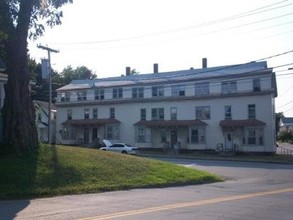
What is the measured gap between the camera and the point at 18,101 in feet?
68.6

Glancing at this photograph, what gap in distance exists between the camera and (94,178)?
19.0 metres

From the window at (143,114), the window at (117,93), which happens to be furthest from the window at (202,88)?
the window at (117,93)

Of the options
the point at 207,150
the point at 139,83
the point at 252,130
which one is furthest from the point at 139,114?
the point at 252,130

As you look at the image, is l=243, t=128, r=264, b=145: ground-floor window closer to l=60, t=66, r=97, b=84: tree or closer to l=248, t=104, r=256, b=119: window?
l=248, t=104, r=256, b=119: window

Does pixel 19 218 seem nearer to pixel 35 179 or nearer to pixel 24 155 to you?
pixel 35 179

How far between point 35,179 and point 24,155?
10.8ft

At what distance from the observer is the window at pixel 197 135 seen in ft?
183

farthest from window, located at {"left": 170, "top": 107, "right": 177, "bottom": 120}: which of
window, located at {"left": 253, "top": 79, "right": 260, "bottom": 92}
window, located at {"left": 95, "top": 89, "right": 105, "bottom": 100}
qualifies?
window, located at {"left": 95, "top": 89, "right": 105, "bottom": 100}

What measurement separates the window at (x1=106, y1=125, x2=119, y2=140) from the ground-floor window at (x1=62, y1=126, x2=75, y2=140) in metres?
5.99

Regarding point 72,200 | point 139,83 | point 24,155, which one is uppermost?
point 139,83

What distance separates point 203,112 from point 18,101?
3705 cm

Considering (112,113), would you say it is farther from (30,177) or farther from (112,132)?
(30,177)

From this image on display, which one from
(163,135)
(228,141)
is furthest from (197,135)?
(163,135)

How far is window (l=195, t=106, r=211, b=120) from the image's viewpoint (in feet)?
182
